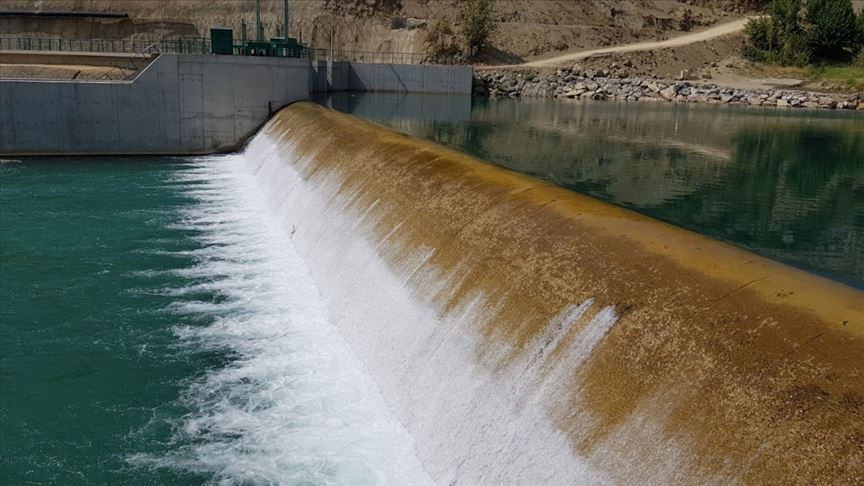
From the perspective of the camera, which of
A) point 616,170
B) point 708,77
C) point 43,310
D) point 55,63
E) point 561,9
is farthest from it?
point 561,9

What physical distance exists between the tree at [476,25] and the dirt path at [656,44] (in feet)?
8.48

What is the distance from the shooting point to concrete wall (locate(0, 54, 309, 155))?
25656 mm

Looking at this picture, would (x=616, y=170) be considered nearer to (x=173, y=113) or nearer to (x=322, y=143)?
(x=322, y=143)

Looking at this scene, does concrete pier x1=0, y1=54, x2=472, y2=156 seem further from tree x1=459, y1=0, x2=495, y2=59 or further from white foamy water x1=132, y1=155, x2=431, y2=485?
tree x1=459, y1=0, x2=495, y2=59

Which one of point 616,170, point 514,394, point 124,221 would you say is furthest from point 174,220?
point 514,394

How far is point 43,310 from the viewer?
487 inches

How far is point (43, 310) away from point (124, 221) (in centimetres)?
569

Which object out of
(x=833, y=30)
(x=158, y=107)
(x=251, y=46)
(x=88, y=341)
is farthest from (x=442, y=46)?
(x=88, y=341)

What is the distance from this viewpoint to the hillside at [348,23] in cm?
6494

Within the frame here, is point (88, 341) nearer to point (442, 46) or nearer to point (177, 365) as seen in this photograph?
point (177, 365)

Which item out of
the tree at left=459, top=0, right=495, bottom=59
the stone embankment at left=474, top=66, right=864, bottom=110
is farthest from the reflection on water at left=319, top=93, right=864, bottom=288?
the tree at left=459, top=0, right=495, bottom=59

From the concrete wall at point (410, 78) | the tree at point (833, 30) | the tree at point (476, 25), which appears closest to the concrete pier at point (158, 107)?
the concrete wall at point (410, 78)

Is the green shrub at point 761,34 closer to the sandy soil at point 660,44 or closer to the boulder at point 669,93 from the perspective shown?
the sandy soil at point 660,44

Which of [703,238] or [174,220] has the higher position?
[703,238]
